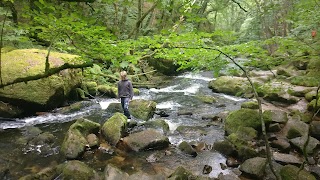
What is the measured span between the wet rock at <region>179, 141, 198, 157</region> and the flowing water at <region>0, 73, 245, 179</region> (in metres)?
0.13

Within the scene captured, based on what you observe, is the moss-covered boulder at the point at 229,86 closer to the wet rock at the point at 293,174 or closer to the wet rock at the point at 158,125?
the wet rock at the point at 158,125

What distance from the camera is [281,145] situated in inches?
273

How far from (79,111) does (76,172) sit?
5.09 meters

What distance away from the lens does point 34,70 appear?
859cm

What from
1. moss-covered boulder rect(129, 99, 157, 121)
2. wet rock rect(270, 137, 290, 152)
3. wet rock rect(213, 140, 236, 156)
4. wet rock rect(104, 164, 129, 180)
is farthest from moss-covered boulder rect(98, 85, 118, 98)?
wet rock rect(270, 137, 290, 152)

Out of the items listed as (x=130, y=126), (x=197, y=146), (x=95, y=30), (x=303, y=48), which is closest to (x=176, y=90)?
(x=130, y=126)

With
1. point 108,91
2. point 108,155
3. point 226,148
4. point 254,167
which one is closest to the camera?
point 254,167

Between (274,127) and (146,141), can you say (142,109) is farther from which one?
(274,127)

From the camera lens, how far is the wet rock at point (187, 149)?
265 inches

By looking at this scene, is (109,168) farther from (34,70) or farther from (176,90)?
(176,90)

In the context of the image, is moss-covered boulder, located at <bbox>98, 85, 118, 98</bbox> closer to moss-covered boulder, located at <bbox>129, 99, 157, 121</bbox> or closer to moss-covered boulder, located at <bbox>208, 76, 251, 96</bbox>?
moss-covered boulder, located at <bbox>129, 99, 157, 121</bbox>

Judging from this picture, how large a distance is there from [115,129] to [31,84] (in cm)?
368

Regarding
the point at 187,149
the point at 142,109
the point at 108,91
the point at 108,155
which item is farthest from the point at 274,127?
the point at 108,91

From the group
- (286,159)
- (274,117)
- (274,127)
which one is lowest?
(286,159)
